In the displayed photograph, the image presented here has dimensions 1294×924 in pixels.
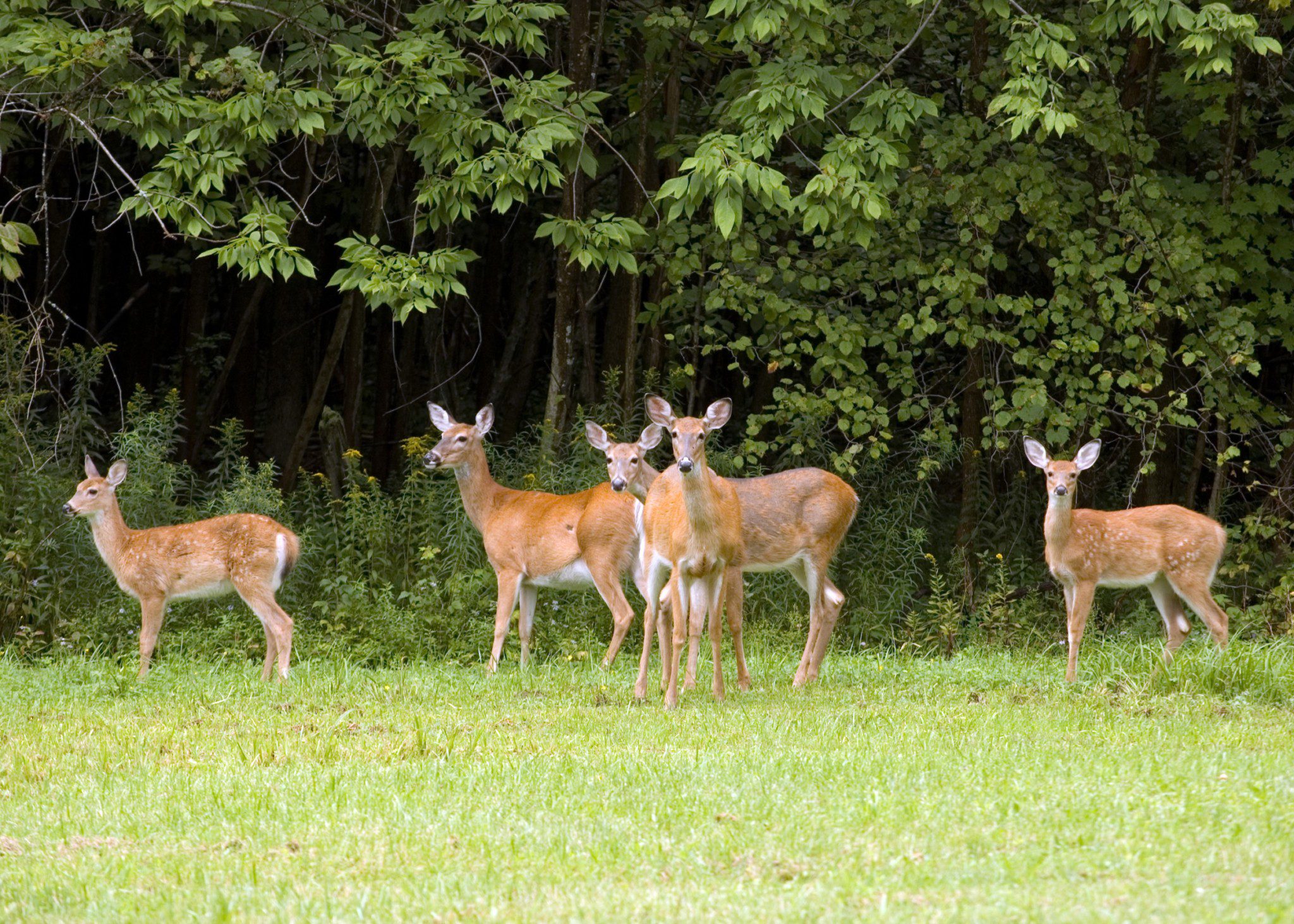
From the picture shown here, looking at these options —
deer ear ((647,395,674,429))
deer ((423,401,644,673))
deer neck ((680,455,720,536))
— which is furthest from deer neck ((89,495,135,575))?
deer neck ((680,455,720,536))

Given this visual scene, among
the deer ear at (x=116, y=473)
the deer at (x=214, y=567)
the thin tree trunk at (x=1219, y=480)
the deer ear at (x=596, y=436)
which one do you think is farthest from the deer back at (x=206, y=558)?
the thin tree trunk at (x=1219, y=480)

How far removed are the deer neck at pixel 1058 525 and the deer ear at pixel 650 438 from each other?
8.02 ft

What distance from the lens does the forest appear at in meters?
9.77

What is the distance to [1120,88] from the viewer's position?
40.0ft

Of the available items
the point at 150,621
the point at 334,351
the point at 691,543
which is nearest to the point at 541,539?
the point at 150,621

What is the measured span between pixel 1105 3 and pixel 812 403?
323cm

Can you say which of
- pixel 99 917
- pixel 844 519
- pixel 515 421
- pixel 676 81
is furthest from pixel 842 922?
pixel 515 421

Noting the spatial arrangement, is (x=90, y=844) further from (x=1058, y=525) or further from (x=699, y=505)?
(x=1058, y=525)

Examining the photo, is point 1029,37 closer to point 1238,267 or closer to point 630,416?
point 1238,267

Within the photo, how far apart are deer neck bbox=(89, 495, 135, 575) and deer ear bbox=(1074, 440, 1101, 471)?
6.00 meters

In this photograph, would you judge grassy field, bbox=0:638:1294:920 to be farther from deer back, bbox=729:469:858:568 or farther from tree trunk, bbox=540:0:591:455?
tree trunk, bbox=540:0:591:455

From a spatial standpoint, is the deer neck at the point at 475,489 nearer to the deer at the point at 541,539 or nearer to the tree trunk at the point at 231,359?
the deer at the point at 541,539

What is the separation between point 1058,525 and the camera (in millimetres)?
9414

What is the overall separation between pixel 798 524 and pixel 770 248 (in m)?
3.12
